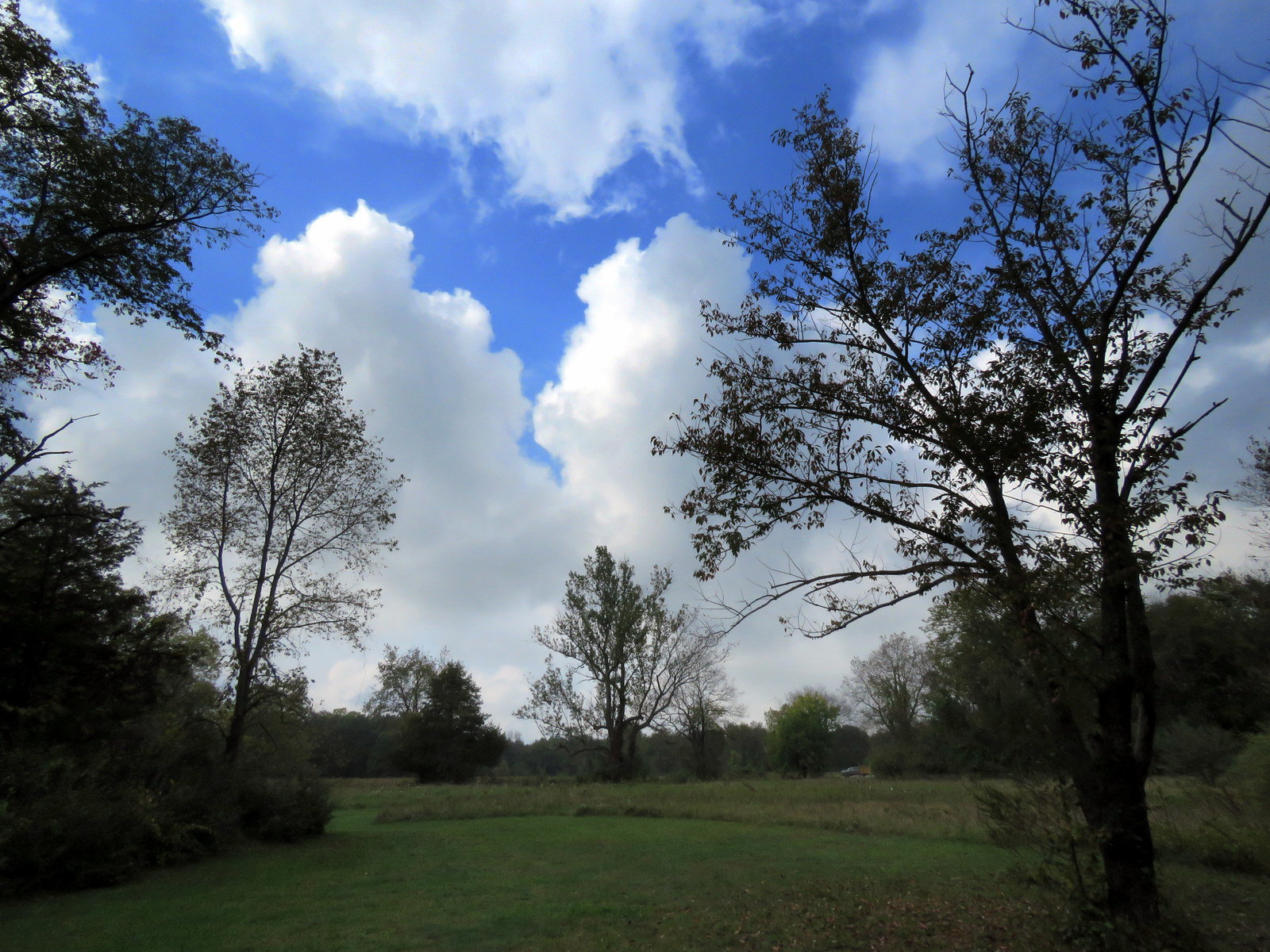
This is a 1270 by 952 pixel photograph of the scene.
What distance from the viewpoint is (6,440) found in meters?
8.38

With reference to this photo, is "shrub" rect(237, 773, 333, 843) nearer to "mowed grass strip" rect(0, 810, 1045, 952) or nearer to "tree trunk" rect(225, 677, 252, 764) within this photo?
"tree trunk" rect(225, 677, 252, 764)

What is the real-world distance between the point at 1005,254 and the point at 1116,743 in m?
5.33

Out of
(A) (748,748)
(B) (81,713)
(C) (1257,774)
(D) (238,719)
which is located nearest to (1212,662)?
(C) (1257,774)

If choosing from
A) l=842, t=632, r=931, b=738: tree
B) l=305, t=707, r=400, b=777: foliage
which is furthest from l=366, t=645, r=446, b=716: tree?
l=842, t=632, r=931, b=738: tree

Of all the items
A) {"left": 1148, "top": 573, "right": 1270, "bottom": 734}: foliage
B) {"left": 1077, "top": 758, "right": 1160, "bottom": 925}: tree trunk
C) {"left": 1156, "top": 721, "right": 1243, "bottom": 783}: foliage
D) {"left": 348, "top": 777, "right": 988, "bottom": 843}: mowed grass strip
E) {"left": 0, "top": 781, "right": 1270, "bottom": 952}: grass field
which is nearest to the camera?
{"left": 1077, "top": 758, "right": 1160, "bottom": 925}: tree trunk

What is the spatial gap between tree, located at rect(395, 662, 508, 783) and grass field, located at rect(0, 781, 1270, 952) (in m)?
24.2

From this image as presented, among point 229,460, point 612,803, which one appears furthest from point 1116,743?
point 612,803

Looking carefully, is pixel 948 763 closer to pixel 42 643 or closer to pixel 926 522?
pixel 926 522

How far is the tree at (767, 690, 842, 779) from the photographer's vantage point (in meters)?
55.8

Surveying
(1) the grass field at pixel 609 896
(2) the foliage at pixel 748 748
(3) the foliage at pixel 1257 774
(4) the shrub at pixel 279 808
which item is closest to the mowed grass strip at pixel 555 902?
(1) the grass field at pixel 609 896

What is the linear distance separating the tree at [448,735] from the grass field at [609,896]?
24243 millimetres

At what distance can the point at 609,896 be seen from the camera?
965 cm

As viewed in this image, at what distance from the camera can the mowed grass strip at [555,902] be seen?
7309 mm

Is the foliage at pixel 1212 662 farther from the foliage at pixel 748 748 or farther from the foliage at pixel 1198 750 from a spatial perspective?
the foliage at pixel 748 748
